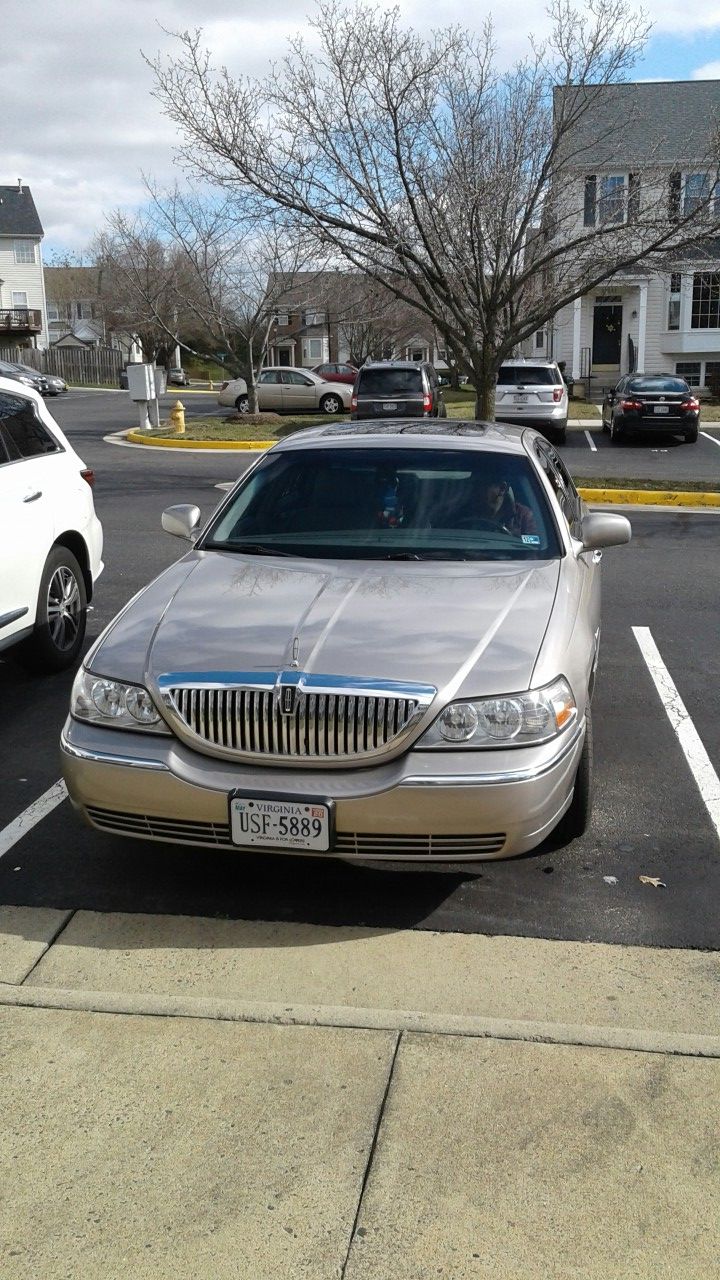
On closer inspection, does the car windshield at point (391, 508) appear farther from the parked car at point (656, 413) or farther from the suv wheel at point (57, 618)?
the parked car at point (656, 413)

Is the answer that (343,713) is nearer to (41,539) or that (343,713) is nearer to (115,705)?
(115,705)

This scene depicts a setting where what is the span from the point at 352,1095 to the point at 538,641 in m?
1.75

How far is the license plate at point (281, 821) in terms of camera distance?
389cm

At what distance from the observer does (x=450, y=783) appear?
12.6ft

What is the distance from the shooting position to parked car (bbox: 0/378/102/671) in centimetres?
651

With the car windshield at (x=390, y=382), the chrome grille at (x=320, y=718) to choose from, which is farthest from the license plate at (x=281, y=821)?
the car windshield at (x=390, y=382)

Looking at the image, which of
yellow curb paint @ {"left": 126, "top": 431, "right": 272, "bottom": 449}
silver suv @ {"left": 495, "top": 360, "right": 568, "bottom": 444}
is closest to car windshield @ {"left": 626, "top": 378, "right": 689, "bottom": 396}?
silver suv @ {"left": 495, "top": 360, "right": 568, "bottom": 444}

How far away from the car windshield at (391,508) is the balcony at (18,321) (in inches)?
2601

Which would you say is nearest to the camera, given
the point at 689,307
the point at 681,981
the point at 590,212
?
the point at 681,981

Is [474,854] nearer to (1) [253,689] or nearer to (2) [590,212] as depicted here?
(1) [253,689]

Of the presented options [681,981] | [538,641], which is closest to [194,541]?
[538,641]

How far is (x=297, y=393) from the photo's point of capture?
34344 mm

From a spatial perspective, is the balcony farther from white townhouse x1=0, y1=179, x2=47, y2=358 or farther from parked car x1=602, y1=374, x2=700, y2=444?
parked car x1=602, y1=374, x2=700, y2=444

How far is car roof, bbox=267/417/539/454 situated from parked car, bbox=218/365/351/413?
91.9 feet
